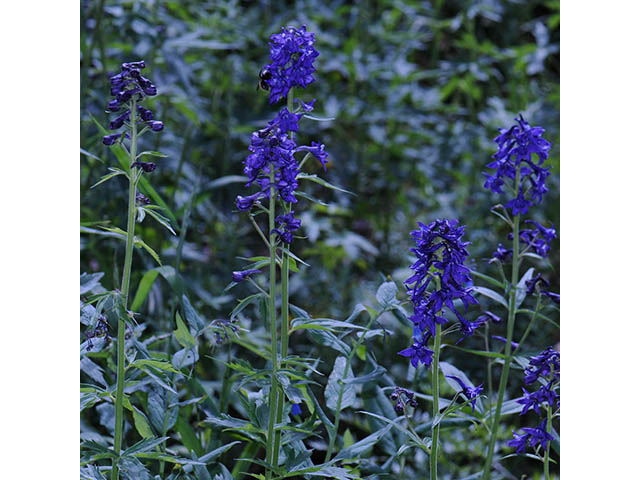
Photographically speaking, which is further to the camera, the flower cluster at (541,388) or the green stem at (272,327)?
the flower cluster at (541,388)

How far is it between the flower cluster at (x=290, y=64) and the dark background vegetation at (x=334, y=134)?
3.39ft

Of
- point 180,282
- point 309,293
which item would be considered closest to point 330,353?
point 180,282

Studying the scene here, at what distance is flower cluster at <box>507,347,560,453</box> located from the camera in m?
1.33

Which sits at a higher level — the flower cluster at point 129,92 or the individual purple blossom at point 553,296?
the flower cluster at point 129,92

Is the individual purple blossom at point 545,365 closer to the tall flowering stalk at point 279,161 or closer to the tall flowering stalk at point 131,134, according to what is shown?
the tall flowering stalk at point 279,161

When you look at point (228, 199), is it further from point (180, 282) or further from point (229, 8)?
point (180, 282)

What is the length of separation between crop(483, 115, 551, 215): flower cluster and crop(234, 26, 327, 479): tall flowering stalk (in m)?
0.40

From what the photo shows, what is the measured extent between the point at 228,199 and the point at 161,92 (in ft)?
1.94

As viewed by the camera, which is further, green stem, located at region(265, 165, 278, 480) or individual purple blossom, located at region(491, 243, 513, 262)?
individual purple blossom, located at region(491, 243, 513, 262)

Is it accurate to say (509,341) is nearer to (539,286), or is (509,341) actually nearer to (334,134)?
(539,286)

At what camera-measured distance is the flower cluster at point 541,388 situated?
4.36 feet

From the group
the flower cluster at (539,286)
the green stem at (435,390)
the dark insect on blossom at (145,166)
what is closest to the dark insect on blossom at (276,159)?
the dark insect on blossom at (145,166)

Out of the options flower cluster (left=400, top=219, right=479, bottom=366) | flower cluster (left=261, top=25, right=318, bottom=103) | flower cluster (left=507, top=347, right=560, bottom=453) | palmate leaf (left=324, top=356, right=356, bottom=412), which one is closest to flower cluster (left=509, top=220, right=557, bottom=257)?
flower cluster (left=507, top=347, right=560, bottom=453)

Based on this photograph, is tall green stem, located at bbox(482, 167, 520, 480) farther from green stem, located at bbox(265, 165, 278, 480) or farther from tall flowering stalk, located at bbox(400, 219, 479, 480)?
green stem, located at bbox(265, 165, 278, 480)
